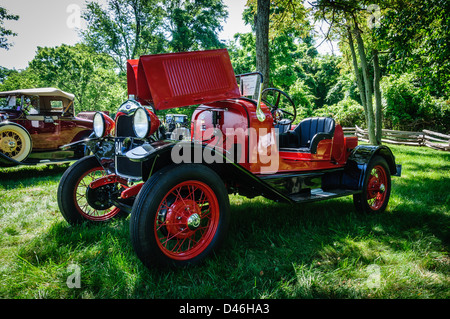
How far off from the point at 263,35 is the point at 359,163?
3396 millimetres

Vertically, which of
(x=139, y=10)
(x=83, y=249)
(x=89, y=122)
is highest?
(x=139, y=10)

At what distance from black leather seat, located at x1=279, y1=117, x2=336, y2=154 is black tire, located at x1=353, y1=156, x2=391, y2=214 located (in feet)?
2.61

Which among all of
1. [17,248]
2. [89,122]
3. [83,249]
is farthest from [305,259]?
[89,122]

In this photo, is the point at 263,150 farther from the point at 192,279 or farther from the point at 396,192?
the point at 396,192

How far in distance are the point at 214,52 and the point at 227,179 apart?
1.37m

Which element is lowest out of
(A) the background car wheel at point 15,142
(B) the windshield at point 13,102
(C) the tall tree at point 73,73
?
(A) the background car wheel at point 15,142

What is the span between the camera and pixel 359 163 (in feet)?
12.8

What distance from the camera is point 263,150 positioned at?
3.19m

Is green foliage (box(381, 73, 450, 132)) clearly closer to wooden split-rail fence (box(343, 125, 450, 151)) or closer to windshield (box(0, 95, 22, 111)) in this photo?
wooden split-rail fence (box(343, 125, 450, 151))

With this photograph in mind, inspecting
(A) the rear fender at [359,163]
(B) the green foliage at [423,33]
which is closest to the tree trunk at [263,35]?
(A) the rear fender at [359,163]

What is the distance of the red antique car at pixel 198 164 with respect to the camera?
2279 millimetres

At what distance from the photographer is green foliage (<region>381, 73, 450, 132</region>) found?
18203 mm

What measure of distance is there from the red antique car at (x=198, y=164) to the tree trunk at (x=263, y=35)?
2.06m

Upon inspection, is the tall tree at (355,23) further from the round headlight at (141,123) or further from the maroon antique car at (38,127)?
the maroon antique car at (38,127)
